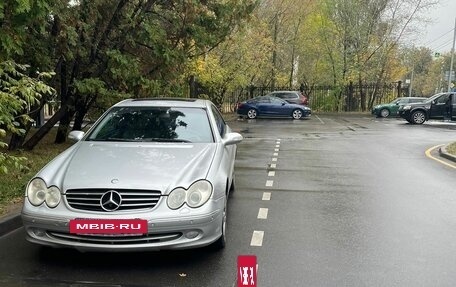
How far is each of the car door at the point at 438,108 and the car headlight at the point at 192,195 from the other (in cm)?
2254

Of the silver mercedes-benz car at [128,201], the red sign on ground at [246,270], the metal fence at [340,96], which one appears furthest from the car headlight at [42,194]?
the metal fence at [340,96]

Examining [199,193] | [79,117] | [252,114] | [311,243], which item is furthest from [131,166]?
[252,114]

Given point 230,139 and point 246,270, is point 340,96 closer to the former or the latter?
point 230,139


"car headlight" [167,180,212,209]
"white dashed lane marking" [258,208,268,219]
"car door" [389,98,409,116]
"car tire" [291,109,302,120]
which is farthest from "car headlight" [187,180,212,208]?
"car door" [389,98,409,116]

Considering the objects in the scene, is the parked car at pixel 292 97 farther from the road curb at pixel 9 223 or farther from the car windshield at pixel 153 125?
the road curb at pixel 9 223

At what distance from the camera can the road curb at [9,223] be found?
525 centimetres

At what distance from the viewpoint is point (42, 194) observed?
170 inches

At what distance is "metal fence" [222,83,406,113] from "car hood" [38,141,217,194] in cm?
2787

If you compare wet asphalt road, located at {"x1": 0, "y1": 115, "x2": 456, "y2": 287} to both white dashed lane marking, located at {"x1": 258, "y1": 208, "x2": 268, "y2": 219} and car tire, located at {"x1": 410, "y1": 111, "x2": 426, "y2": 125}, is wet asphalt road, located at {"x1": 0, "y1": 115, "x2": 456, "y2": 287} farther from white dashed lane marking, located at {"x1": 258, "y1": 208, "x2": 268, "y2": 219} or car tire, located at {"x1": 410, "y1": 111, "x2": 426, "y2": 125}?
car tire, located at {"x1": 410, "y1": 111, "x2": 426, "y2": 125}

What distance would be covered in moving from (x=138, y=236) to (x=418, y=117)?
22954mm

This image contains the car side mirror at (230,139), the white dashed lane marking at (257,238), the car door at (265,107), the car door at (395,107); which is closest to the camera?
the white dashed lane marking at (257,238)

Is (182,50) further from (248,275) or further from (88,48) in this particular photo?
(248,275)

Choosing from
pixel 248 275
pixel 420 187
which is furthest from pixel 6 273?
pixel 420 187

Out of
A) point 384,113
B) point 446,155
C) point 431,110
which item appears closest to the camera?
point 446,155
